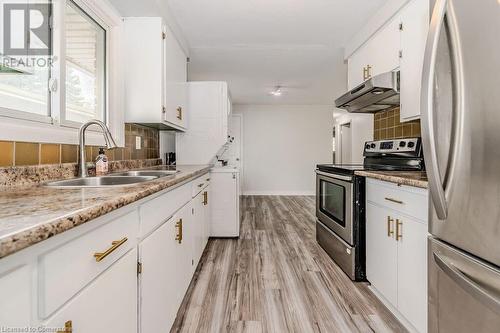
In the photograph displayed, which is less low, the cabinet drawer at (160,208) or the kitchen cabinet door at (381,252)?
the cabinet drawer at (160,208)

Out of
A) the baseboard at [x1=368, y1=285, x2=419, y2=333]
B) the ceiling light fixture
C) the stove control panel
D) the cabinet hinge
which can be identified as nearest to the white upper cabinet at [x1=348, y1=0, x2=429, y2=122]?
the stove control panel

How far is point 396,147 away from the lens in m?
2.21

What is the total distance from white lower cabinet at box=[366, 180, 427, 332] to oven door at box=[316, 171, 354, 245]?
0.50ft

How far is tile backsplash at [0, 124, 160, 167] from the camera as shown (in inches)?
47.0

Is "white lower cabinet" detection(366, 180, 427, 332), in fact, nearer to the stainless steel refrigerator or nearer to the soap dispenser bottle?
the stainless steel refrigerator

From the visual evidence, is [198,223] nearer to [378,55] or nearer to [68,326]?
[68,326]

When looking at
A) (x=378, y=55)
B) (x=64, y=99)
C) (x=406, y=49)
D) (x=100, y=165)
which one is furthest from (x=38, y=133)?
(x=378, y=55)

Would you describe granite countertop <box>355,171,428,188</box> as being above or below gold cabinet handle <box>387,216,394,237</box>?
above

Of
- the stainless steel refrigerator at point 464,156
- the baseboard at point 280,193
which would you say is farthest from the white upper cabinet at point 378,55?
the baseboard at point 280,193

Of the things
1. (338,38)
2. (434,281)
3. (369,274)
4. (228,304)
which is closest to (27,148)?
(228,304)

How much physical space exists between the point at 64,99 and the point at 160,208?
0.90 metres

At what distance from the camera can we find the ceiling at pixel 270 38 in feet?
8.09

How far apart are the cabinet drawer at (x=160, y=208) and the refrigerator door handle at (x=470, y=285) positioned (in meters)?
1.12

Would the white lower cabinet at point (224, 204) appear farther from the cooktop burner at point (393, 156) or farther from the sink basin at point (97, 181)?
the sink basin at point (97, 181)
